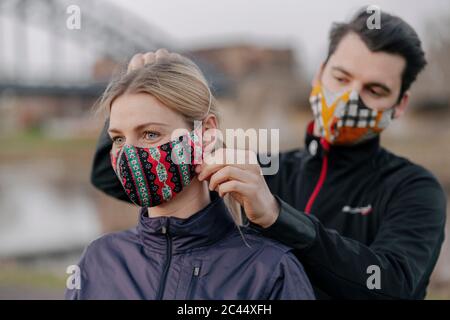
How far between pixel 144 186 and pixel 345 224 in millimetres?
926

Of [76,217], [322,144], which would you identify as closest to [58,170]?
[76,217]

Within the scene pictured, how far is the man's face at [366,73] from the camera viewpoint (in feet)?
7.84

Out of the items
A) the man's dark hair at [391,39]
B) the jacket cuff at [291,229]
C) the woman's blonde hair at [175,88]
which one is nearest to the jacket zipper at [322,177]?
the man's dark hair at [391,39]

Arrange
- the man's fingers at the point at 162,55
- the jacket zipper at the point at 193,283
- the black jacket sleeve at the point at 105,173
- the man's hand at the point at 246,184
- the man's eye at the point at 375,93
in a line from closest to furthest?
the man's hand at the point at 246,184, the jacket zipper at the point at 193,283, the man's fingers at the point at 162,55, the man's eye at the point at 375,93, the black jacket sleeve at the point at 105,173

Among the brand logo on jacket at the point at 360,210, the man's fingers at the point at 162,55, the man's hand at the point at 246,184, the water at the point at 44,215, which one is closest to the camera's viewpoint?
the man's hand at the point at 246,184

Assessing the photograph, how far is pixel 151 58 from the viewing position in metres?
2.05

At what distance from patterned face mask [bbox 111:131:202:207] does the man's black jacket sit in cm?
31

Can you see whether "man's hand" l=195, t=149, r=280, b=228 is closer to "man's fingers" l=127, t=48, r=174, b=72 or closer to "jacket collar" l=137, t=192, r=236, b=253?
"jacket collar" l=137, t=192, r=236, b=253

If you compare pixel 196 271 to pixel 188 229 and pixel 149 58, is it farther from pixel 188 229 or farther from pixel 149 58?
pixel 149 58

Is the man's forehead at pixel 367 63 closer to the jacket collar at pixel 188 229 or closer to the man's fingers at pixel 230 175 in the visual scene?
the jacket collar at pixel 188 229

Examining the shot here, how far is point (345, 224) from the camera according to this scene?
7.80 feet

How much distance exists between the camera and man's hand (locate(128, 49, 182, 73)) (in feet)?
6.54

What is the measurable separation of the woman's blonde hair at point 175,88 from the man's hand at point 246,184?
0.74 feet

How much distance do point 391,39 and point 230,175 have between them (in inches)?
44.7
